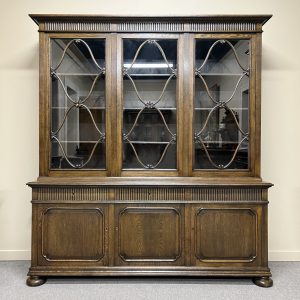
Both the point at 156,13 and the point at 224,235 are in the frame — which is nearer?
the point at 224,235

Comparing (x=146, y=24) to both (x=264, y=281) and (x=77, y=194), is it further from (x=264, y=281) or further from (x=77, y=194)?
(x=264, y=281)

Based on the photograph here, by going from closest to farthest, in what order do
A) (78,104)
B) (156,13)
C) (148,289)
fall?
(148,289) → (78,104) → (156,13)

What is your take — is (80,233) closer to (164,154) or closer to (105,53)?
(164,154)

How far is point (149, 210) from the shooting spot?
203cm

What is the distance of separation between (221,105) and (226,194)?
0.62 metres

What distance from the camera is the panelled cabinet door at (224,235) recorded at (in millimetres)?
2021

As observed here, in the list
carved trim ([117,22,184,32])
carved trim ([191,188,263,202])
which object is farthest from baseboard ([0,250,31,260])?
carved trim ([117,22,184,32])

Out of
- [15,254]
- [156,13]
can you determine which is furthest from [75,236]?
[156,13]

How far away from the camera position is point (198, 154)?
209 cm

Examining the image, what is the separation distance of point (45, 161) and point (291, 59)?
209 centimetres

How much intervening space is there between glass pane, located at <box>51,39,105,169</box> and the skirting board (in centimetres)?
92

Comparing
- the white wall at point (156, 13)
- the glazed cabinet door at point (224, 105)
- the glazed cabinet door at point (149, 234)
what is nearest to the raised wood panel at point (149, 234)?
the glazed cabinet door at point (149, 234)

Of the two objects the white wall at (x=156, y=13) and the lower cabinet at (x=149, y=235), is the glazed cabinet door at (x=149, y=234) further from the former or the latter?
the white wall at (x=156, y=13)

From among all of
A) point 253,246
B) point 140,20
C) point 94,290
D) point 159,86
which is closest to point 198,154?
point 159,86
